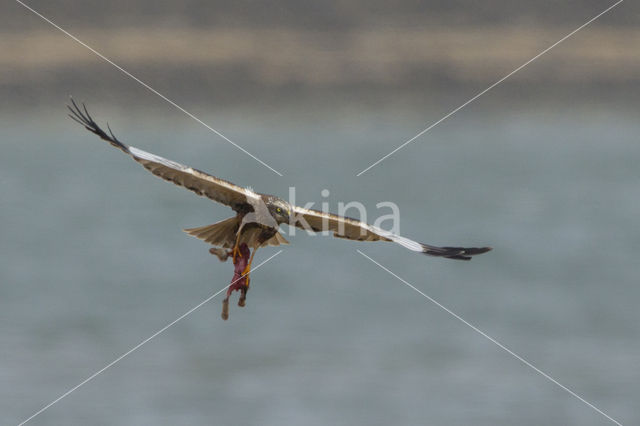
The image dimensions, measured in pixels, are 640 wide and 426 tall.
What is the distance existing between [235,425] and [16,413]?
4.43 m

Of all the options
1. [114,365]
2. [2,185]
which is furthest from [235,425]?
[2,185]

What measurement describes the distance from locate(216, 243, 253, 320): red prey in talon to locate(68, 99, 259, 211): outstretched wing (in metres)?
0.57

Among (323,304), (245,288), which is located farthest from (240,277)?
(323,304)

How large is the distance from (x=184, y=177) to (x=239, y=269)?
1.33 m

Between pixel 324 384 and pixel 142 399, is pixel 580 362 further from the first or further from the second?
pixel 142 399

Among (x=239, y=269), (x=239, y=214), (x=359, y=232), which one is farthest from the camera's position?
(x=359, y=232)

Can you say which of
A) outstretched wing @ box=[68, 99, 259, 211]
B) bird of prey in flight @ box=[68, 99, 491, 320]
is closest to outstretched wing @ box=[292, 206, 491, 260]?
bird of prey in flight @ box=[68, 99, 491, 320]

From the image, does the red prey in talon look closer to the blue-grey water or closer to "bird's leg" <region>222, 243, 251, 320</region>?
"bird's leg" <region>222, 243, 251, 320</region>

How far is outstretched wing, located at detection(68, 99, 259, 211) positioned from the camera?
1420 cm

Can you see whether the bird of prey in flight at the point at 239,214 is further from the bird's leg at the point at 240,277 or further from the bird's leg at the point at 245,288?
the bird's leg at the point at 245,288

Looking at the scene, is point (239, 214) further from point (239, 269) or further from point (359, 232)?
point (359, 232)

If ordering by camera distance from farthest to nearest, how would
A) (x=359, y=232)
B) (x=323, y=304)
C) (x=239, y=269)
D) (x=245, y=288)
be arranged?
(x=323, y=304)
(x=359, y=232)
(x=239, y=269)
(x=245, y=288)

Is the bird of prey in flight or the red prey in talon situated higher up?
the bird of prey in flight

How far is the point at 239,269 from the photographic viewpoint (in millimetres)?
13969
